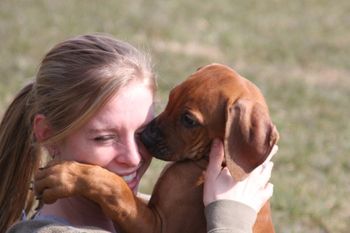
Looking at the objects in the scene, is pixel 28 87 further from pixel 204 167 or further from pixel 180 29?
pixel 180 29

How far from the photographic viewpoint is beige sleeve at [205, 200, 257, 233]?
363 cm

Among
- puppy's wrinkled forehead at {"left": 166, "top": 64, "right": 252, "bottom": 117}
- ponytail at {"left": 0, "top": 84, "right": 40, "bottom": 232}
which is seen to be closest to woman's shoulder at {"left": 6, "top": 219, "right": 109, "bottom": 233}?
ponytail at {"left": 0, "top": 84, "right": 40, "bottom": 232}

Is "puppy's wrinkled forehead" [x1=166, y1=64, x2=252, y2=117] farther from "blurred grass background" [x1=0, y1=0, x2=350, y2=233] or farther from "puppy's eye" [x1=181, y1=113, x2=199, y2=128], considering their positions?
"blurred grass background" [x1=0, y1=0, x2=350, y2=233]

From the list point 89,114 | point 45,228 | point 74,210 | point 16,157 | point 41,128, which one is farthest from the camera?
point 16,157

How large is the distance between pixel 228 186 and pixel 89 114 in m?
0.66

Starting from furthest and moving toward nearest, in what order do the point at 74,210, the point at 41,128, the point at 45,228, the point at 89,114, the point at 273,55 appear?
the point at 273,55, the point at 41,128, the point at 74,210, the point at 89,114, the point at 45,228

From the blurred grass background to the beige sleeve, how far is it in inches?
114

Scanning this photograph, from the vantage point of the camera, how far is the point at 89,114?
3742 mm

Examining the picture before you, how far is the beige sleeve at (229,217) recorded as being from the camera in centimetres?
363

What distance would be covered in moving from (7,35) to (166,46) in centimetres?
252

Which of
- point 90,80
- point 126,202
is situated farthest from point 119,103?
point 126,202

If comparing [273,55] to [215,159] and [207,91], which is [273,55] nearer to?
[207,91]

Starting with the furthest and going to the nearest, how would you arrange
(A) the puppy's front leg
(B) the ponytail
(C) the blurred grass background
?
(C) the blurred grass background < (B) the ponytail < (A) the puppy's front leg

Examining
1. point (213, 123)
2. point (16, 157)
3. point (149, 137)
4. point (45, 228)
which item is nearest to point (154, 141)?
point (149, 137)
